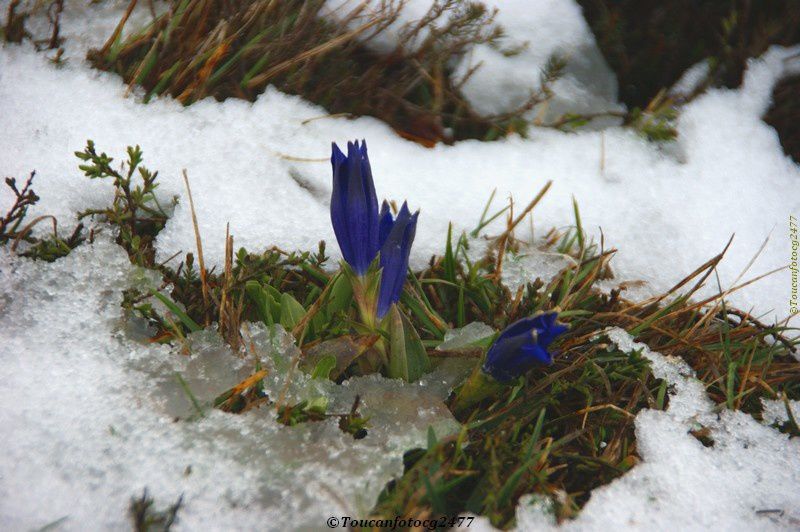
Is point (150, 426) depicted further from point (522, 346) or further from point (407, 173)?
point (407, 173)

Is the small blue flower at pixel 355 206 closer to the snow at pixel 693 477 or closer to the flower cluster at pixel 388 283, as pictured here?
the flower cluster at pixel 388 283

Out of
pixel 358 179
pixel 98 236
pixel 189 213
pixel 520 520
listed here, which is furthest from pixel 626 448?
pixel 98 236

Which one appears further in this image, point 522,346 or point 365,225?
point 365,225

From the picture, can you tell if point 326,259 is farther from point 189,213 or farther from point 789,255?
point 789,255

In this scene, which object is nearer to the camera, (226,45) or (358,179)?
(358,179)

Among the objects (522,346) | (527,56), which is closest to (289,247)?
(522,346)

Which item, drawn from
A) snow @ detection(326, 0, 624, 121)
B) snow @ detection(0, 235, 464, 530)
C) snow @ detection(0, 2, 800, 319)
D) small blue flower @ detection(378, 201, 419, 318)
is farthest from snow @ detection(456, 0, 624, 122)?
snow @ detection(0, 235, 464, 530)
